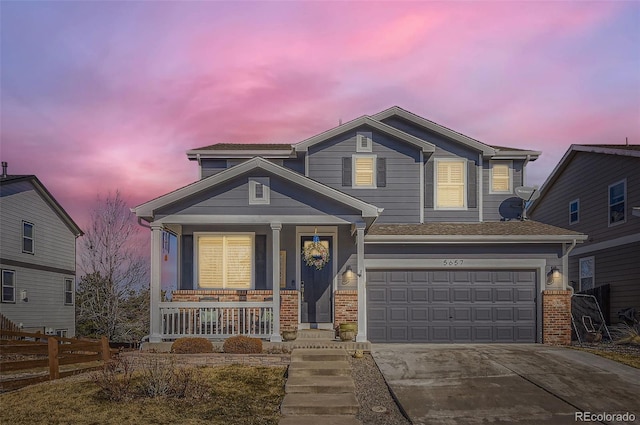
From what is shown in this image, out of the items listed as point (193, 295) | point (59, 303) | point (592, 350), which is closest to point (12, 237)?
point (59, 303)

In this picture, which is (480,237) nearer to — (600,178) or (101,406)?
(600,178)

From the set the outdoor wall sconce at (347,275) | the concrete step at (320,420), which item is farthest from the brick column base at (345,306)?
the concrete step at (320,420)

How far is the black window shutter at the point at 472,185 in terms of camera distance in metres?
20.2

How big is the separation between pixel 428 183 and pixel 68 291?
19.1 metres

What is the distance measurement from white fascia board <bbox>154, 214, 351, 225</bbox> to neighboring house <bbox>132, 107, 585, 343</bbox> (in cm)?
3

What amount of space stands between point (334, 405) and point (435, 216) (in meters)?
9.98

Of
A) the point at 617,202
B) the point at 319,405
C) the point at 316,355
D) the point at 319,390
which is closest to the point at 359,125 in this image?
the point at 316,355

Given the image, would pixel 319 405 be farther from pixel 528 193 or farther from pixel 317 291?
pixel 528 193

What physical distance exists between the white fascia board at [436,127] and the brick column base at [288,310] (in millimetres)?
6875

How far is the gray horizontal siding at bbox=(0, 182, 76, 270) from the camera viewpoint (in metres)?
24.7

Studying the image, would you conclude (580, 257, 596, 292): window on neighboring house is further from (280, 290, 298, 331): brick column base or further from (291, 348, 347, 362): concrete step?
(291, 348, 347, 362): concrete step

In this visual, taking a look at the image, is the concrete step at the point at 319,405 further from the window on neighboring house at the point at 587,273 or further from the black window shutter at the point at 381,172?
the window on neighboring house at the point at 587,273

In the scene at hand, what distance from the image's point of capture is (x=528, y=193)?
20.3 m

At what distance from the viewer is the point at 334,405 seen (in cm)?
1132
